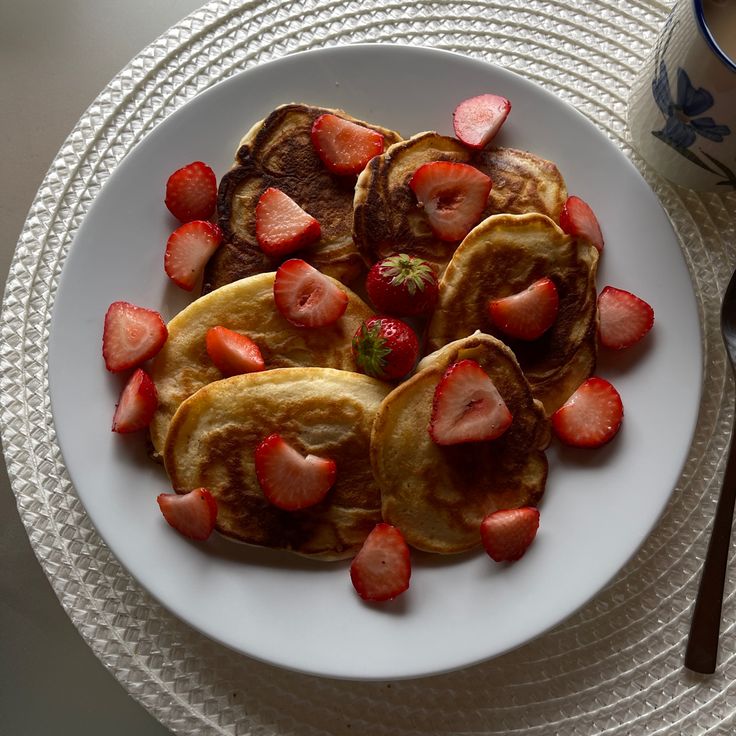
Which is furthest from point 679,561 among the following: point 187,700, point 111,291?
point 111,291

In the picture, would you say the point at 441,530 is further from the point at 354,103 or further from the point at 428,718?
the point at 354,103

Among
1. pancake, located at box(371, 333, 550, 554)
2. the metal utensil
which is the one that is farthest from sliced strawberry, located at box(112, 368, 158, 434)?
the metal utensil

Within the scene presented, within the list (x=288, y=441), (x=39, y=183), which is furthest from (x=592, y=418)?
(x=39, y=183)

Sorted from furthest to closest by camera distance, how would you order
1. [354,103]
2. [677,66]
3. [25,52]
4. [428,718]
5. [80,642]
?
[25,52] → [80,642] → [354,103] → [428,718] → [677,66]

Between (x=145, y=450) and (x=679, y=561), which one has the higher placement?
(x=145, y=450)

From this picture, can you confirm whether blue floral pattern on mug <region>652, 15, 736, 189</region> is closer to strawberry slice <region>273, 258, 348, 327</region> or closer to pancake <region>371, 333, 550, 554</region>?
pancake <region>371, 333, 550, 554</region>

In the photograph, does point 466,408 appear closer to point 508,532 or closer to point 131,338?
point 508,532

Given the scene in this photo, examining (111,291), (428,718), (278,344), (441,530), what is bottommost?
(428,718)

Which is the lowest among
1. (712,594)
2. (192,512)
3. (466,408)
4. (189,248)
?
(712,594)
